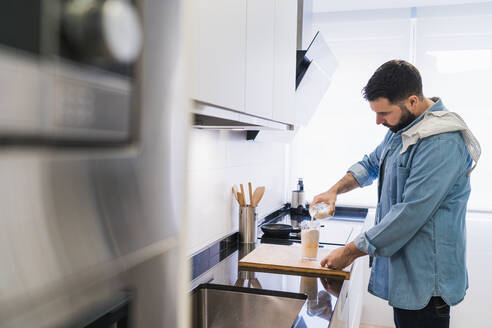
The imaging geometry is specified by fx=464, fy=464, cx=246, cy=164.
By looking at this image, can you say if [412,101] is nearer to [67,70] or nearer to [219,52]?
[219,52]

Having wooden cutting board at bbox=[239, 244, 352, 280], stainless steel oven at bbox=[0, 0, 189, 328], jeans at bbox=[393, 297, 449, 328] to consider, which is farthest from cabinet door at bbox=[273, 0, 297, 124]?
stainless steel oven at bbox=[0, 0, 189, 328]

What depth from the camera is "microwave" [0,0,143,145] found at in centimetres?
19

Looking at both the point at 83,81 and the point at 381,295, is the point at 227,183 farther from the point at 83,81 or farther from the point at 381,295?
the point at 83,81

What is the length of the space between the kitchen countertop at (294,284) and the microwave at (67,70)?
1093 millimetres

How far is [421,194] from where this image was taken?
1727mm

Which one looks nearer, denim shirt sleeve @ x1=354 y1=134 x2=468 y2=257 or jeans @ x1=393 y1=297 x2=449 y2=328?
denim shirt sleeve @ x1=354 y1=134 x2=468 y2=257

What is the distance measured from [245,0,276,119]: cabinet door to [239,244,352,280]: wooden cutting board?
0.59m

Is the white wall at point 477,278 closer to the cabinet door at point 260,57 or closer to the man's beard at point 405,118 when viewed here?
the man's beard at point 405,118

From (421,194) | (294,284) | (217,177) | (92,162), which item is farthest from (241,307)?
(92,162)

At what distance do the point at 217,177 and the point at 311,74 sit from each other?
0.75m

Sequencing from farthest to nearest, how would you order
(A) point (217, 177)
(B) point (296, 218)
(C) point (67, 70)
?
1. (B) point (296, 218)
2. (A) point (217, 177)
3. (C) point (67, 70)

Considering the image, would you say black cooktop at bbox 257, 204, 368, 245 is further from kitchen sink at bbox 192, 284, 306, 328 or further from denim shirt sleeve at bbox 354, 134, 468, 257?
kitchen sink at bbox 192, 284, 306, 328

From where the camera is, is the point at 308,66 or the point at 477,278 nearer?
the point at 308,66

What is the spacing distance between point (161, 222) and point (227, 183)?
6.20 ft
